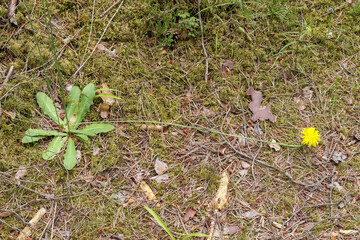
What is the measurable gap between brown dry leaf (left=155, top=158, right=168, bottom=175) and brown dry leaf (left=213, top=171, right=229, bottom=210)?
16.4 inches

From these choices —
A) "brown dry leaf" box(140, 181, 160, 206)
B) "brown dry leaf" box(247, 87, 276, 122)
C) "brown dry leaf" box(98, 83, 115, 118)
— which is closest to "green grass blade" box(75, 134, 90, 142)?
"brown dry leaf" box(98, 83, 115, 118)

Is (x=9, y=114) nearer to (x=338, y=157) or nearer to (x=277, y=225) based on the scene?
(x=277, y=225)

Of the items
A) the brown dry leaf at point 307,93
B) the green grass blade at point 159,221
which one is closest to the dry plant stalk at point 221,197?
the green grass blade at point 159,221

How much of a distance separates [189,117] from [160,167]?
476 millimetres

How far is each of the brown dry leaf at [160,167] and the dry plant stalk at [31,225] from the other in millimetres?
804

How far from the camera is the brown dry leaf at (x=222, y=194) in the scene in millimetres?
Answer: 2098

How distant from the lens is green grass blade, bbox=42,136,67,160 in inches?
82.6

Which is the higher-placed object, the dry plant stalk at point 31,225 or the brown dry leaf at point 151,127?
the brown dry leaf at point 151,127

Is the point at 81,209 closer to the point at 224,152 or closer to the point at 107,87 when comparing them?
the point at 107,87

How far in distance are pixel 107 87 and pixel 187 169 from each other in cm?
91

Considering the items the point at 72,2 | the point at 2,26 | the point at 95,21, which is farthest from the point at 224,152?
the point at 2,26

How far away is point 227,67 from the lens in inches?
101

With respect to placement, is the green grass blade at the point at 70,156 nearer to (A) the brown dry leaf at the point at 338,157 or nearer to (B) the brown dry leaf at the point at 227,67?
(B) the brown dry leaf at the point at 227,67

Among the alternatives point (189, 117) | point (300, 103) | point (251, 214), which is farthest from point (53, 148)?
point (300, 103)
